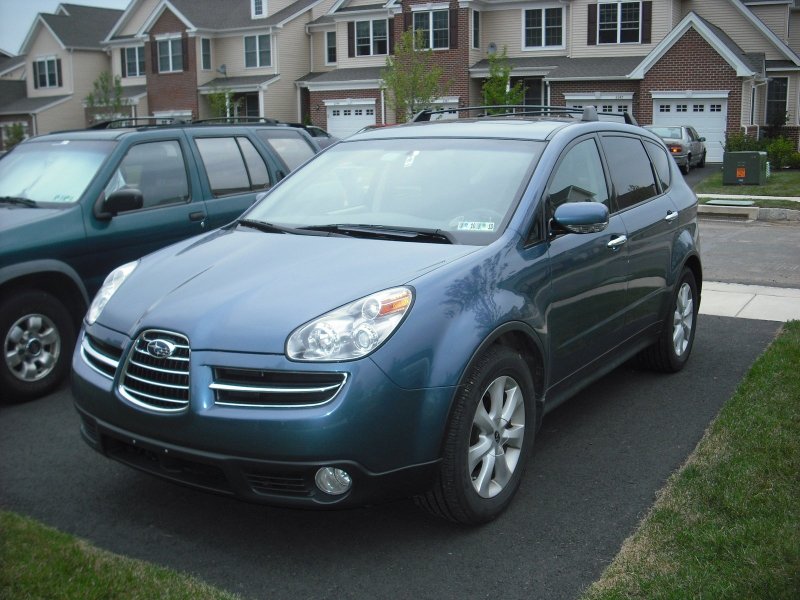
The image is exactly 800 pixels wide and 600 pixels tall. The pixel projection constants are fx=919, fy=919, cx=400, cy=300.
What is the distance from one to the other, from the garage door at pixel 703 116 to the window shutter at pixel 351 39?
15306mm

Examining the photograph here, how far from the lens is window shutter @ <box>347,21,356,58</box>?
143 ft

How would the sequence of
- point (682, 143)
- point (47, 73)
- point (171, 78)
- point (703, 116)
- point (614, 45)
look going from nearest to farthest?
point (682, 143) → point (703, 116) → point (614, 45) → point (171, 78) → point (47, 73)

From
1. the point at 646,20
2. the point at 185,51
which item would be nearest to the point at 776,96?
the point at 646,20

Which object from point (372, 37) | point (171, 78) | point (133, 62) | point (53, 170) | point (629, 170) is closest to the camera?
point (629, 170)

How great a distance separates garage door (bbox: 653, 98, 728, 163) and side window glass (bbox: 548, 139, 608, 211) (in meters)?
30.9

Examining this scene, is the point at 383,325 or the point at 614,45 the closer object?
the point at 383,325

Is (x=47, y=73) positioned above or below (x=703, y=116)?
above

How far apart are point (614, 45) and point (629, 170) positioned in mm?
33853

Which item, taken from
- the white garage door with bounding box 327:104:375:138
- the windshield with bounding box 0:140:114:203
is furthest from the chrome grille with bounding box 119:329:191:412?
the white garage door with bounding box 327:104:375:138

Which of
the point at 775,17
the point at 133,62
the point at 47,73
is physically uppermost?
the point at 775,17

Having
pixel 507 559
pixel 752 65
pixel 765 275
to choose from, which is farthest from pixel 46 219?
pixel 752 65

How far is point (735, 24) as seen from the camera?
36.6 metres

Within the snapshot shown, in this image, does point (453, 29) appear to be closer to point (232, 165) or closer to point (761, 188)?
point (761, 188)

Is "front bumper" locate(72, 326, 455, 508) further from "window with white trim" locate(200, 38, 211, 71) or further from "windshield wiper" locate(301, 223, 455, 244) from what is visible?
"window with white trim" locate(200, 38, 211, 71)
